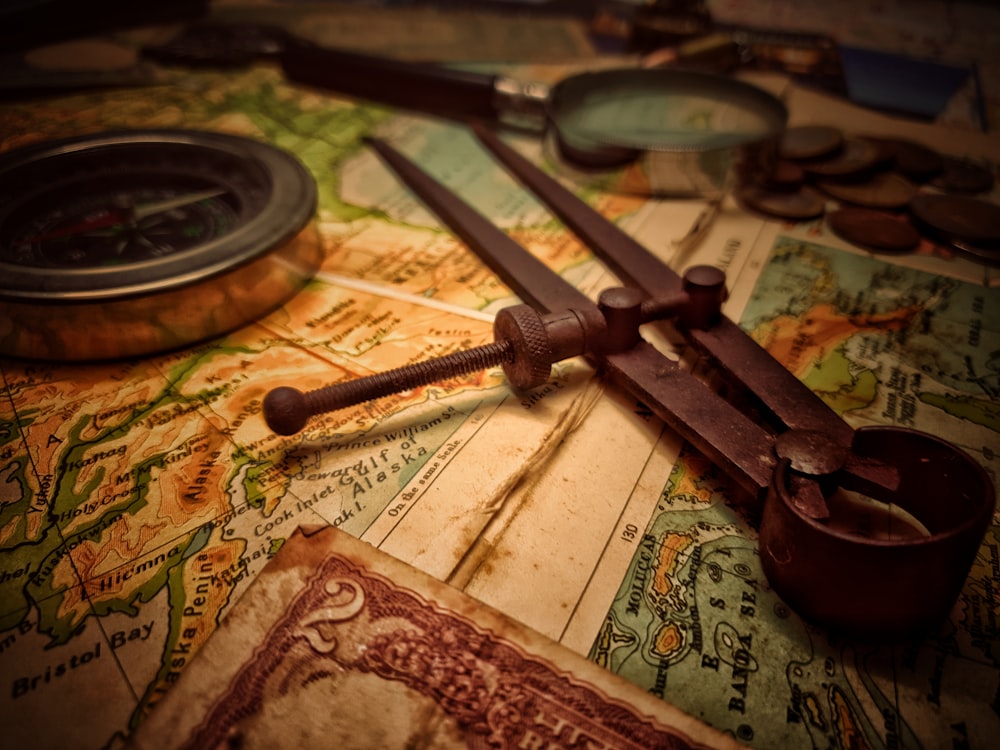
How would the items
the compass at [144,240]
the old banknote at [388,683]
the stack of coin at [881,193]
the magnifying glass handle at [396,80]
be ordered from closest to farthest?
the old banknote at [388,683] → the compass at [144,240] → the stack of coin at [881,193] → the magnifying glass handle at [396,80]

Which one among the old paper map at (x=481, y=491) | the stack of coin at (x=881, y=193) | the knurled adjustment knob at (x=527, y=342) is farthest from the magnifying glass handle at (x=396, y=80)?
the knurled adjustment knob at (x=527, y=342)

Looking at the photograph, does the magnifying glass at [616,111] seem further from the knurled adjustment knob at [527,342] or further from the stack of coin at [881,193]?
the knurled adjustment knob at [527,342]

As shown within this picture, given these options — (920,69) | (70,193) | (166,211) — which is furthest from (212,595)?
(920,69)

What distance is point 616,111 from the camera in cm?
206

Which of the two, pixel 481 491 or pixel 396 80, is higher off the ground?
pixel 396 80

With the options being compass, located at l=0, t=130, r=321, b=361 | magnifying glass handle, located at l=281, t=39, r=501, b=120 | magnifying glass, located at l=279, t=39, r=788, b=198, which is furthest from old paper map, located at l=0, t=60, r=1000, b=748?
magnifying glass handle, located at l=281, t=39, r=501, b=120

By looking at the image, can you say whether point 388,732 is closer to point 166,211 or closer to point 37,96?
point 166,211

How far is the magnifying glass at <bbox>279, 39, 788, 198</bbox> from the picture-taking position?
5.83 feet

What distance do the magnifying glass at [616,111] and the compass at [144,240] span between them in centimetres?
76

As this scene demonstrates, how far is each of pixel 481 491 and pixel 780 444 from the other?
44 cm

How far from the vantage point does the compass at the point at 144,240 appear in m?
1.23

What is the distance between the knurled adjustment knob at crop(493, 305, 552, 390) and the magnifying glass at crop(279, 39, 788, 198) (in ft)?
2.53

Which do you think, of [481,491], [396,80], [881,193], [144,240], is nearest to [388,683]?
[481,491]

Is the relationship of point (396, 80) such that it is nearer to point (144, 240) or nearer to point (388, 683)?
point (144, 240)
